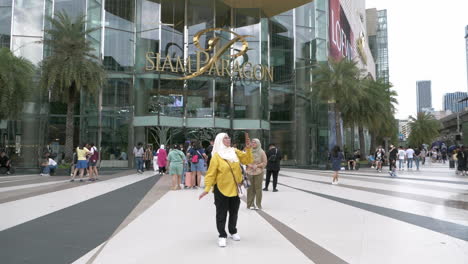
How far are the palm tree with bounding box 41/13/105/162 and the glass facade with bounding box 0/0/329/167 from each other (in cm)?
491

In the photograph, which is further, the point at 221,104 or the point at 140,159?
the point at 221,104

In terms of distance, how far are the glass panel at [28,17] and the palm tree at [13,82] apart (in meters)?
7.57

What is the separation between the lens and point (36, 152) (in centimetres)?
2905

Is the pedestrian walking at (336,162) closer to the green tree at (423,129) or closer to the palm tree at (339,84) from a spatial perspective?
the palm tree at (339,84)

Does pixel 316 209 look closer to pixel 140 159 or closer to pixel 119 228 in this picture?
pixel 119 228

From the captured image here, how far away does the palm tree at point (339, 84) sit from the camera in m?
30.3

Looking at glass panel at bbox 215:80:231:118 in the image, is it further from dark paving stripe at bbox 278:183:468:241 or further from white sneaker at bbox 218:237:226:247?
white sneaker at bbox 218:237:226:247

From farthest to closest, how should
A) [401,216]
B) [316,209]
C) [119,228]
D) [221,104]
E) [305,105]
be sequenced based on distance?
[305,105]
[221,104]
[316,209]
[401,216]
[119,228]

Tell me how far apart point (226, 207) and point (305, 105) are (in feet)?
104

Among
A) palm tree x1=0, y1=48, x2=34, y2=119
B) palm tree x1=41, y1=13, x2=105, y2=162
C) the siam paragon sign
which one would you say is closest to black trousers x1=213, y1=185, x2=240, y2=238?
palm tree x1=41, y1=13, x2=105, y2=162

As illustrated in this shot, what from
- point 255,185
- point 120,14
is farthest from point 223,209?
point 120,14

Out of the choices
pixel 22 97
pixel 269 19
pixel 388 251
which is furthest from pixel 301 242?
pixel 269 19

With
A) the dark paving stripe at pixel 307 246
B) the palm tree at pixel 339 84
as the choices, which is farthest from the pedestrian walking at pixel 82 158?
the palm tree at pixel 339 84

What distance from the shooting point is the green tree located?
224ft
